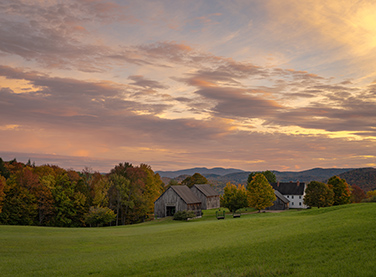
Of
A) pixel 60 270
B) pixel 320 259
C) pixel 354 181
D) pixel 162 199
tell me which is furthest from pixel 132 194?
pixel 354 181

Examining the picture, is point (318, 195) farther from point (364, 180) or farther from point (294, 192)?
point (364, 180)

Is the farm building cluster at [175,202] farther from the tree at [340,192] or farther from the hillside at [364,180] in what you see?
the hillside at [364,180]

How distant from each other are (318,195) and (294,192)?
1495 inches

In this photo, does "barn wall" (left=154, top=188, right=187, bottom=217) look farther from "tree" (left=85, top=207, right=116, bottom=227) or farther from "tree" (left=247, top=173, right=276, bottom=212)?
"tree" (left=247, top=173, right=276, bottom=212)

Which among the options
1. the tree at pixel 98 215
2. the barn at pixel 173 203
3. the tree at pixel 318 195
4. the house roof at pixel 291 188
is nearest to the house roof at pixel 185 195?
the barn at pixel 173 203

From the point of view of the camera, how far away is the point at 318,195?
74.7 m

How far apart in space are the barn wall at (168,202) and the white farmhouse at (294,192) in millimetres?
50587

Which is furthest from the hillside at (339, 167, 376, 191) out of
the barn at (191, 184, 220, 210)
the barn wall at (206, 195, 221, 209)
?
the barn at (191, 184, 220, 210)

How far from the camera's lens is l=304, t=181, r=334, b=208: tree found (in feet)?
244

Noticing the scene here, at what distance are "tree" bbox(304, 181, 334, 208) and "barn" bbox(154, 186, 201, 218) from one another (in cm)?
2876

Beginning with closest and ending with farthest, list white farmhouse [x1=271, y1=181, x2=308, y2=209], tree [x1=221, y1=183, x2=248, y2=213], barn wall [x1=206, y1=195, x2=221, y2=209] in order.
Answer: tree [x1=221, y1=183, x2=248, y2=213]
barn wall [x1=206, y1=195, x2=221, y2=209]
white farmhouse [x1=271, y1=181, x2=308, y2=209]

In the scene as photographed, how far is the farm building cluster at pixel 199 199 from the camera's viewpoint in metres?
80.6

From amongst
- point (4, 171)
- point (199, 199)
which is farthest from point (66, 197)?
point (199, 199)

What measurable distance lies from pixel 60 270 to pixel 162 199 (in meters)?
64.3
